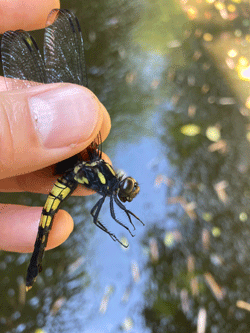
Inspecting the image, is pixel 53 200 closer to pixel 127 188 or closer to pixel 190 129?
pixel 127 188

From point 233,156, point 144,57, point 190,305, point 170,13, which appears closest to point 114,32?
point 144,57

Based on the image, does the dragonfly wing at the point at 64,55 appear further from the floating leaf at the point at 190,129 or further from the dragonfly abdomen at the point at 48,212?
the floating leaf at the point at 190,129

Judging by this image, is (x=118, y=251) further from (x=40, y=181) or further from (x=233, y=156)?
(x=233, y=156)

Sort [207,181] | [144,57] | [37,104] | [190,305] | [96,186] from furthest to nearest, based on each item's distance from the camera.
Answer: [144,57], [207,181], [190,305], [96,186], [37,104]

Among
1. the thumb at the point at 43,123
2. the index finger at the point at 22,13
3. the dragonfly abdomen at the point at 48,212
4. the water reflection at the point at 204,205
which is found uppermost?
the index finger at the point at 22,13

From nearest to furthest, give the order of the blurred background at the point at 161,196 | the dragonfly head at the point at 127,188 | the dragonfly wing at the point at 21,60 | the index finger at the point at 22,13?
the dragonfly head at the point at 127,188 < the dragonfly wing at the point at 21,60 < the index finger at the point at 22,13 < the blurred background at the point at 161,196

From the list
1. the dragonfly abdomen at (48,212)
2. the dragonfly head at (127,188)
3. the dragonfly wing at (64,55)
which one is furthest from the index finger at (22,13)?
the dragonfly head at (127,188)
